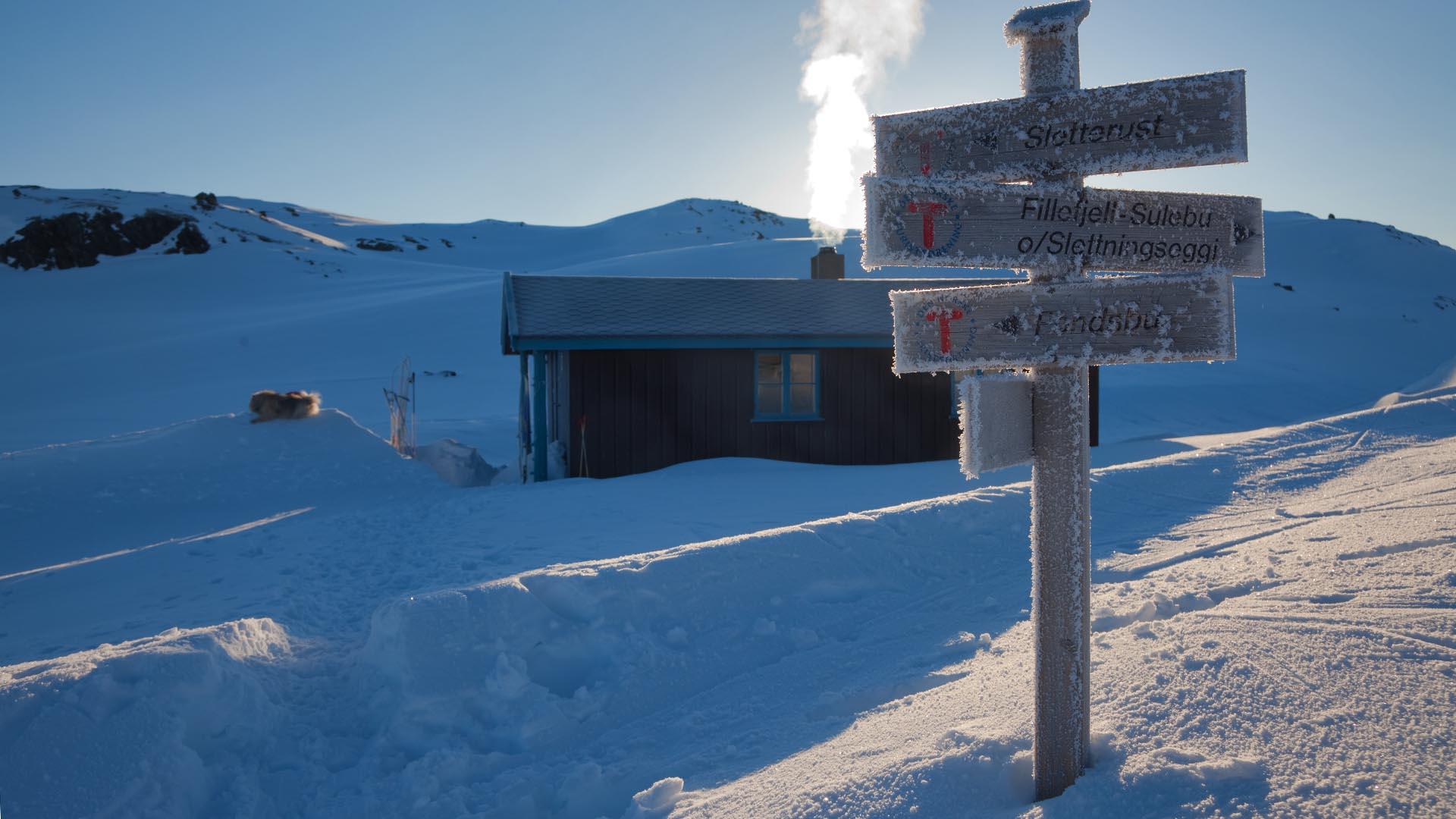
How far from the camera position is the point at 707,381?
14.5m

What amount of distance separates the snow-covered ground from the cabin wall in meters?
0.87

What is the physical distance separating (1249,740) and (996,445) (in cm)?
154

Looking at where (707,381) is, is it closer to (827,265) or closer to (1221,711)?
(827,265)

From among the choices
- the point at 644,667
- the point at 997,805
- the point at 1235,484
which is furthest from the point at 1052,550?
the point at 1235,484

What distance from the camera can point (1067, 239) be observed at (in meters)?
3.05

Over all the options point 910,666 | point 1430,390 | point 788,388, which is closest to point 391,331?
point 788,388

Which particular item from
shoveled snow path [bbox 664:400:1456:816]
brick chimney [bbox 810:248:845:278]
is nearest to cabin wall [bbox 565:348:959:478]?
brick chimney [bbox 810:248:845:278]

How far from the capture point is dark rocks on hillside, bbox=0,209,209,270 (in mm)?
46562

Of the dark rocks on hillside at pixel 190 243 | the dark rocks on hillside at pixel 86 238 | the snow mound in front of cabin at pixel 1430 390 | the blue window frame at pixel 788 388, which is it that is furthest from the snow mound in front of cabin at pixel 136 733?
the dark rocks on hillside at pixel 190 243

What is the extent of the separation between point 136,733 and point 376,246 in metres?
79.8

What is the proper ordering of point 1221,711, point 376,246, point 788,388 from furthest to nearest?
point 376,246
point 788,388
point 1221,711

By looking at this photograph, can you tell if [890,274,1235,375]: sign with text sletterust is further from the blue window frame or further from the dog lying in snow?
the dog lying in snow

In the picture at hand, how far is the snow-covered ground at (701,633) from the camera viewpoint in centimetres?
338

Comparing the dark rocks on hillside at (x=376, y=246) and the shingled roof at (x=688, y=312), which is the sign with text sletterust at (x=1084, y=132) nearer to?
the shingled roof at (x=688, y=312)
